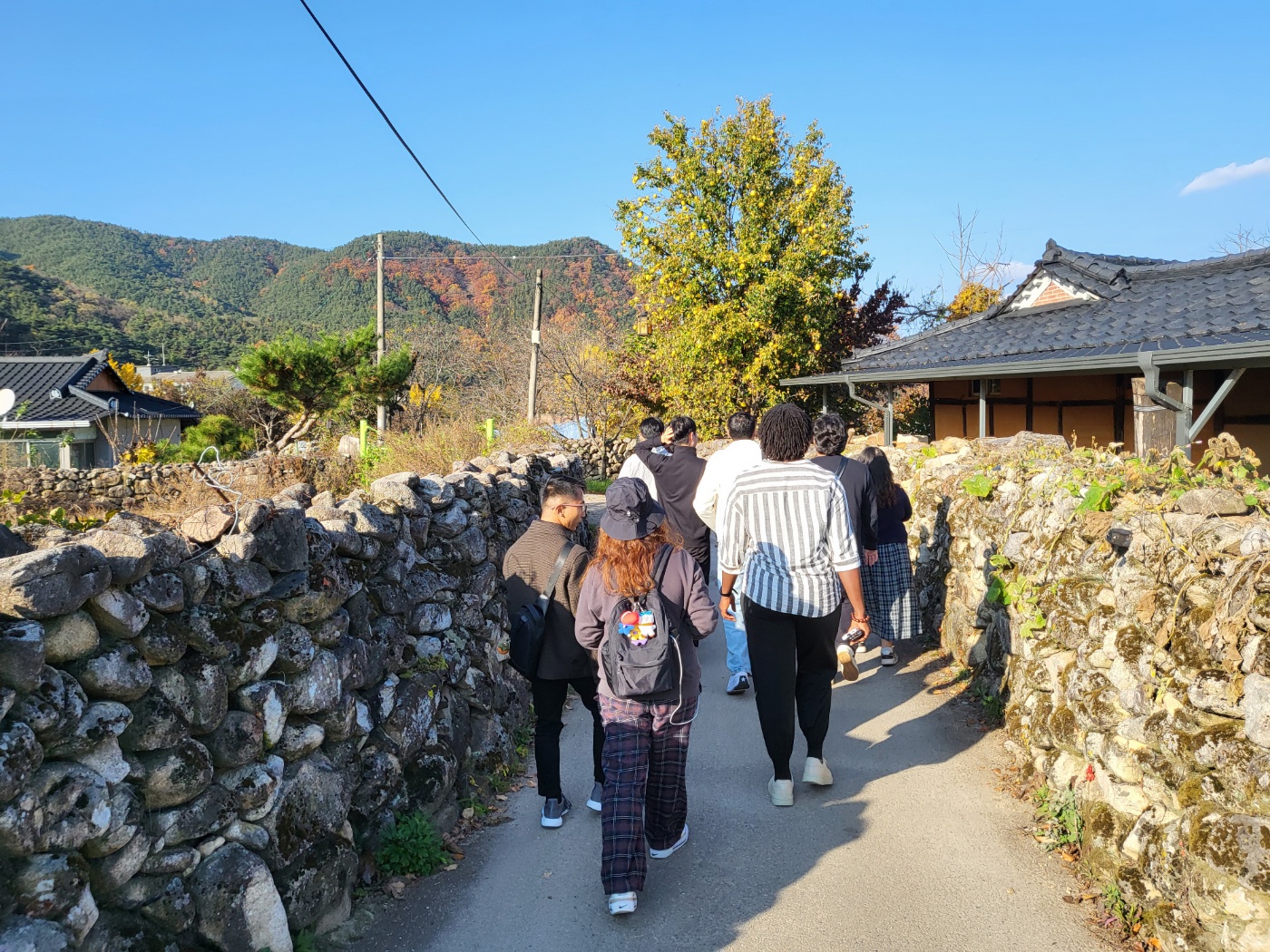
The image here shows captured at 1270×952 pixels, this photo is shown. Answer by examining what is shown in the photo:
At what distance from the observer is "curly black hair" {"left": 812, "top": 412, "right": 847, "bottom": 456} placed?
554 centimetres

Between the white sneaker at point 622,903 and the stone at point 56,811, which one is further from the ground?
the stone at point 56,811

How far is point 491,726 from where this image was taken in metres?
5.02

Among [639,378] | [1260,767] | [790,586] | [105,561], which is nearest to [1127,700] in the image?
[1260,767]

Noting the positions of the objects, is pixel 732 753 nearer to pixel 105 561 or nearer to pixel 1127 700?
pixel 1127 700

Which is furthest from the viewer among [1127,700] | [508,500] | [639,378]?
[639,378]

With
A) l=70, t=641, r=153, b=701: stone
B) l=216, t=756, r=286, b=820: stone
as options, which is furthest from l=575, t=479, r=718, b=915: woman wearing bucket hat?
l=70, t=641, r=153, b=701: stone

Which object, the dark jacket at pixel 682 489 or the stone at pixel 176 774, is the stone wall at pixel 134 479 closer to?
the dark jacket at pixel 682 489

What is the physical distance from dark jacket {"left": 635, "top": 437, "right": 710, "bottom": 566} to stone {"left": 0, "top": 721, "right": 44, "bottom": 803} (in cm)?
468

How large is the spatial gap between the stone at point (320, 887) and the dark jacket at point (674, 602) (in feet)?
3.98

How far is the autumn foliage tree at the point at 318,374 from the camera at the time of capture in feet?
49.2

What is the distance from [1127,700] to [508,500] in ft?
14.1

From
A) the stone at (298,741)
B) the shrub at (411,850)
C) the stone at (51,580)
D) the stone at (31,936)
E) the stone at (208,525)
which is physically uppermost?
the stone at (208,525)

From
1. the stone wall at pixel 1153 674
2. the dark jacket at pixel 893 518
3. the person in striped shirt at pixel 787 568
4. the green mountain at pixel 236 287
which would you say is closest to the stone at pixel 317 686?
the person in striped shirt at pixel 787 568

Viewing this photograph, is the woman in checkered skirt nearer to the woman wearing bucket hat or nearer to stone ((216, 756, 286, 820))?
the woman wearing bucket hat
